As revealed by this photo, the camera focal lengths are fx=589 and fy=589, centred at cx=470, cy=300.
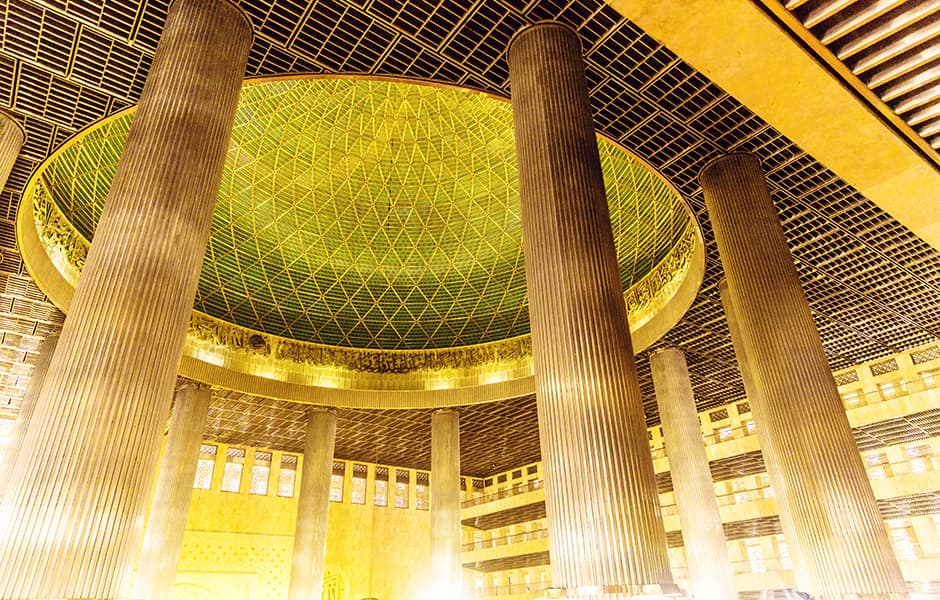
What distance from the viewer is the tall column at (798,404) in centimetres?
941

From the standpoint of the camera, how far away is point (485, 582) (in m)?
37.0

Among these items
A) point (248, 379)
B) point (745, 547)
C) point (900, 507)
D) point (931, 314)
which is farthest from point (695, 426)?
point (248, 379)

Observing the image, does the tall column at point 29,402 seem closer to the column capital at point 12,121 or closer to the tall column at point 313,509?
the column capital at point 12,121

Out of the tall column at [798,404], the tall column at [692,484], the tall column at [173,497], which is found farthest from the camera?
the tall column at [173,497]

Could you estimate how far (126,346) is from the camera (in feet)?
21.2

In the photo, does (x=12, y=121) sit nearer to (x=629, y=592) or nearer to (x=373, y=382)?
(x=629, y=592)

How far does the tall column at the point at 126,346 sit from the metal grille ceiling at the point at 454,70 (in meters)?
1.95

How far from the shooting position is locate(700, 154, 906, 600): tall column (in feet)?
30.9

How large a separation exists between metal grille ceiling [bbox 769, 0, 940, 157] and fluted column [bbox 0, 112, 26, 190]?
13.7 m

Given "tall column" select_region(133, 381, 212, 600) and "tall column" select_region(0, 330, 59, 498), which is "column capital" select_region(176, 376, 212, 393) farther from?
"tall column" select_region(0, 330, 59, 498)

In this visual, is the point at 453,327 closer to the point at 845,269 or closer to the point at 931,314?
the point at 845,269

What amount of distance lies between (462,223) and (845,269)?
1376 cm

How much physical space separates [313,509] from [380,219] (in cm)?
1171

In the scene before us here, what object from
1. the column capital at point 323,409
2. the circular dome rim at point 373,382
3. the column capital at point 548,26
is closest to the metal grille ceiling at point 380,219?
the circular dome rim at point 373,382
